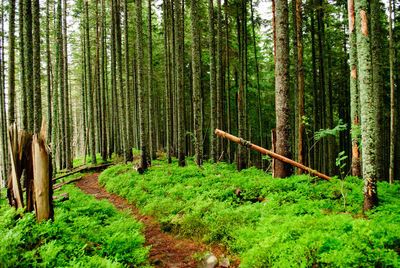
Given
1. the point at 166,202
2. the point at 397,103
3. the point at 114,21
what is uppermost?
the point at 114,21

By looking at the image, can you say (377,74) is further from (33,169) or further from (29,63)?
(29,63)

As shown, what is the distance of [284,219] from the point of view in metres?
4.45

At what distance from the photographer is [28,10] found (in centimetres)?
725

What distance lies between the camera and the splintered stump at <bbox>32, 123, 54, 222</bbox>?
424 centimetres

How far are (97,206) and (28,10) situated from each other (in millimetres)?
6943

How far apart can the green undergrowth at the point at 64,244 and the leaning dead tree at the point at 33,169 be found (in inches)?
10.4

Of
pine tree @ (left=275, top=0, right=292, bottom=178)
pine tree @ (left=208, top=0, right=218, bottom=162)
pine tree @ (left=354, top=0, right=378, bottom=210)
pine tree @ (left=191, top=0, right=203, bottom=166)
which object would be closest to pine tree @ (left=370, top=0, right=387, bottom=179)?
pine tree @ (left=275, top=0, right=292, bottom=178)

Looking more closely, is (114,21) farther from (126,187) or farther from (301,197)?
(301,197)

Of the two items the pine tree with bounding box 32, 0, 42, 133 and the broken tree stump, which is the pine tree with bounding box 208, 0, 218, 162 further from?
the broken tree stump

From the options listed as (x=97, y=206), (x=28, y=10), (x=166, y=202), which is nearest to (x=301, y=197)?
(x=166, y=202)

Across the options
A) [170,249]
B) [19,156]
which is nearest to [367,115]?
[170,249]

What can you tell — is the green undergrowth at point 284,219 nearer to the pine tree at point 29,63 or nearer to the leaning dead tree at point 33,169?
the leaning dead tree at point 33,169

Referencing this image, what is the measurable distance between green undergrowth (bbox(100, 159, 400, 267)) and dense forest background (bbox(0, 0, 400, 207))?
3.33ft

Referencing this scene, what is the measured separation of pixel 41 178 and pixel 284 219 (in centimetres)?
498
